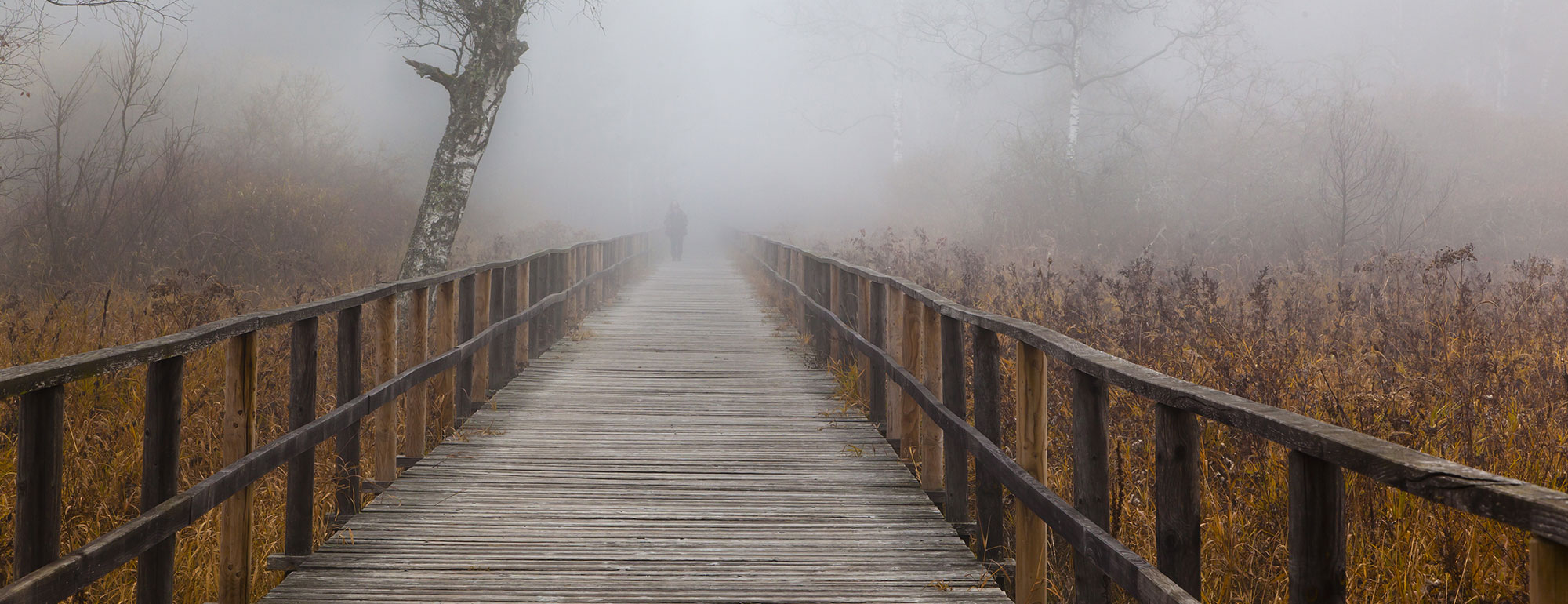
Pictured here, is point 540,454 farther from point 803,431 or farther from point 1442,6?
point 1442,6

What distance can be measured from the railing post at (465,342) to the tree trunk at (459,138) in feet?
14.1

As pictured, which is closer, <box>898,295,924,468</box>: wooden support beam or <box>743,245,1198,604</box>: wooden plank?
<box>743,245,1198,604</box>: wooden plank

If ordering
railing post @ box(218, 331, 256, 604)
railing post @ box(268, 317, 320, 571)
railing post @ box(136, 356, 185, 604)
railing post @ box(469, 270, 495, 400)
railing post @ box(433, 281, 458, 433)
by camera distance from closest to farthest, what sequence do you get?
railing post @ box(136, 356, 185, 604) < railing post @ box(218, 331, 256, 604) < railing post @ box(268, 317, 320, 571) < railing post @ box(433, 281, 458, 433) < railing post @ box(469, 270, 495, 400)

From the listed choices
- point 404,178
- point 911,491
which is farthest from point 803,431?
point 404,178

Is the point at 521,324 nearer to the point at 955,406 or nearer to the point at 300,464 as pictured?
the point at 300,464

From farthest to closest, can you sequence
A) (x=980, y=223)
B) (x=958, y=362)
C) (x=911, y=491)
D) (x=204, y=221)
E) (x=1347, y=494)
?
(x=980, y=223) < (x=204, y=221) < (x=911, y=491) < (x=958, y=362) < (x=1347, y=494)

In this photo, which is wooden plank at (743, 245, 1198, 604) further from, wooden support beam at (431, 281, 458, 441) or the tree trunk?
the tree trunk

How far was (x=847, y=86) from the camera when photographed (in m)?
57.5

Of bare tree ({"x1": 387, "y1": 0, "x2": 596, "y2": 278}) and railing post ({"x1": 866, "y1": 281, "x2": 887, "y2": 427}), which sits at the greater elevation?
bare tree ({"x1": 387, "y1": 0, "x2": 596, "y2": 278})

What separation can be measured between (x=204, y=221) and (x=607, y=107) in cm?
4382

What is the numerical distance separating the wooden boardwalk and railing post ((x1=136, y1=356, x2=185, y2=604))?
0.66 metres

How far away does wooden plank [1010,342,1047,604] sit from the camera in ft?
13.0

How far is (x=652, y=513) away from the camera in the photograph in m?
5.18

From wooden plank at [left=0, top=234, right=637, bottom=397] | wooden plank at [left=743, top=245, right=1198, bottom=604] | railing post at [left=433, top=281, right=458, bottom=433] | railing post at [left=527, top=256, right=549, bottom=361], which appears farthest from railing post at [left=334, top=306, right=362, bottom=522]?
railing post at [left=527, top=256, right=549, bottom=361]
